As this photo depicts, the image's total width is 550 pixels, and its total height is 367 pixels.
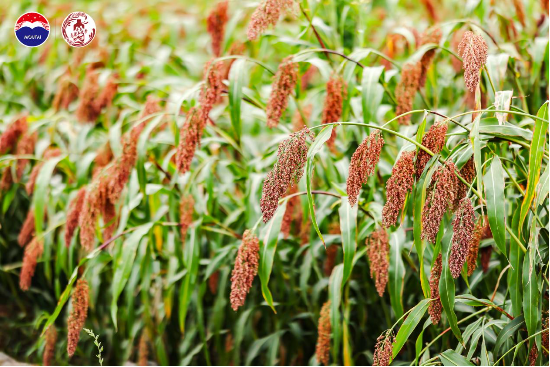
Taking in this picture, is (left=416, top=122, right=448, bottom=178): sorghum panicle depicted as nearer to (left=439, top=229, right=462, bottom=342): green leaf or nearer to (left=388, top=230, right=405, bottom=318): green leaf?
(left=439, top=229, right=462, bottom=342): green leaf

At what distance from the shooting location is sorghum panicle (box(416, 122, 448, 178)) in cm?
152

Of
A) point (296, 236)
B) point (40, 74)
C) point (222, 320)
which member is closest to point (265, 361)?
point (222, 320)

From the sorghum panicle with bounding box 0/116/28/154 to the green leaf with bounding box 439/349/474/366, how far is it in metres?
2.27

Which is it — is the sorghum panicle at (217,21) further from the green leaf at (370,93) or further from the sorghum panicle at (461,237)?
the sorghum panicle at (461,237)

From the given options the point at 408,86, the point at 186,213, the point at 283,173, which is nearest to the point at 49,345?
the point at 186,213

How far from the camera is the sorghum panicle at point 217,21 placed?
8.91 ft

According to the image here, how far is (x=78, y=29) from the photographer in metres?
2.64

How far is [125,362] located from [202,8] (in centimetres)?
345

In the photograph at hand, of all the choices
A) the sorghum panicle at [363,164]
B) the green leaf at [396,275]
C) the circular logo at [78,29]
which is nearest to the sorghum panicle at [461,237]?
the sorghum panicle at [363,164]

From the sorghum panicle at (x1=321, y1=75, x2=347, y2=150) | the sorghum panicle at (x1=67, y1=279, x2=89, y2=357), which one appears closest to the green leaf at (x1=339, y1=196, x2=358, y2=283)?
the sorghum panicle at (x1=321, y1=75, x2=347, y2=150)

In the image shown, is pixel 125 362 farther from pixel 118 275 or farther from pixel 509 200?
pixel 509 200

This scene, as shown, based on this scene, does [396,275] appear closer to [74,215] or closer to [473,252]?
[473,252]

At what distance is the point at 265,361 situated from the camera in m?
2.80

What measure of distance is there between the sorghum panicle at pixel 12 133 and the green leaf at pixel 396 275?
195cm
